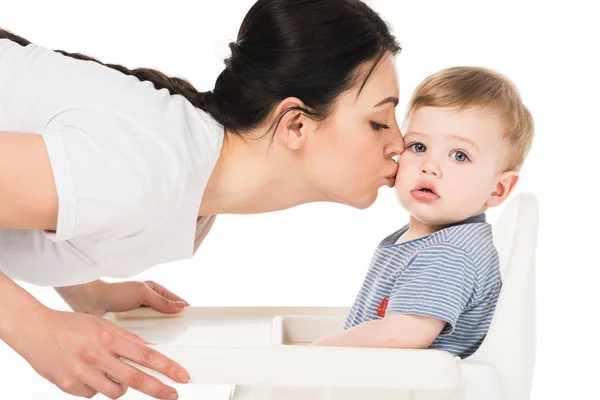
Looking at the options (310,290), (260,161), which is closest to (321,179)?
(260,161)

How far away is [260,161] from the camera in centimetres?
120

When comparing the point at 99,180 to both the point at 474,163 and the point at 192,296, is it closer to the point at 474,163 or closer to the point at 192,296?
the point at 474,163

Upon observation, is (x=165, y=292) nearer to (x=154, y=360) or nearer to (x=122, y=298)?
(x=122, y=298)

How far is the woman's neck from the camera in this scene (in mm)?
1195

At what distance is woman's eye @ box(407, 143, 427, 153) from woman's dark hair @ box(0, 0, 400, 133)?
0.36 feet

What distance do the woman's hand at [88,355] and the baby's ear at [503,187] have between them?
1.39 feet

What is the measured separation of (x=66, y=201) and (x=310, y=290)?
1053 millimetres

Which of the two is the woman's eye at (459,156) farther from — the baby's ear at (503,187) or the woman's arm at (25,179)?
the woman's arm at (25,179)

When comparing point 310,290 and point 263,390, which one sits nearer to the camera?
point 263,390

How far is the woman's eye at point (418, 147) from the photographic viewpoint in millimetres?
1104

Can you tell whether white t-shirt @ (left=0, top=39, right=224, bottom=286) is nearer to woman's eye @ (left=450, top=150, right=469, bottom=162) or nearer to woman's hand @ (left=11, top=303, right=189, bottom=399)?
woman's hand @ (left=11, top=303, right=189, bottom=399)

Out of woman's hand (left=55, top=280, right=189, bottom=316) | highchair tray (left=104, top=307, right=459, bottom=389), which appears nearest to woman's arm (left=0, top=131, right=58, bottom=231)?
highchair tray (left=104, top=307, right=459, bottom=389)

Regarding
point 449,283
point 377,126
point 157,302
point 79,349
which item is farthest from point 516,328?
point 157,302

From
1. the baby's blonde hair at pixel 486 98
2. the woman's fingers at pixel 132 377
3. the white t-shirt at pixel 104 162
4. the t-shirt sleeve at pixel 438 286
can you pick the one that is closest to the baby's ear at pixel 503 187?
the baby's blonde hair at pixel 486 98
